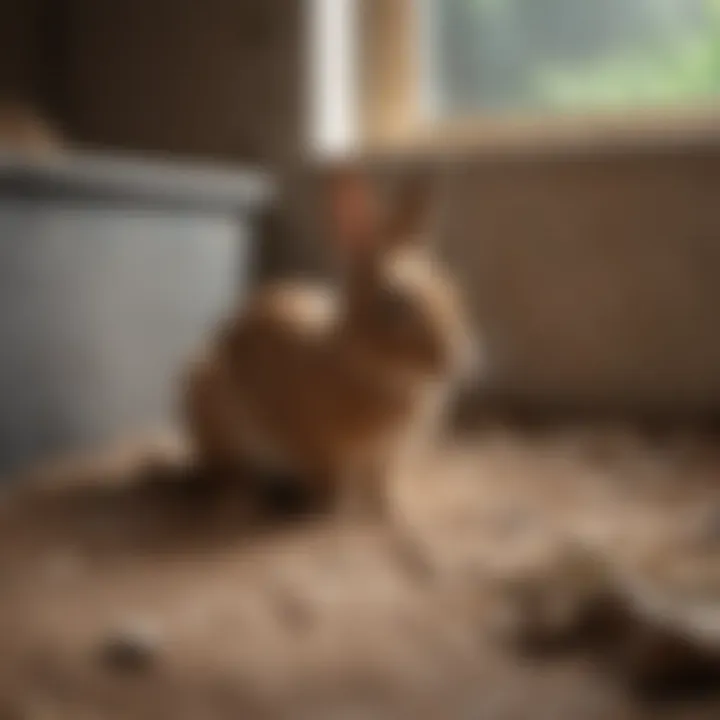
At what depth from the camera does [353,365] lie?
1.25 m

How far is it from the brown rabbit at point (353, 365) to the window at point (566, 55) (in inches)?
37.7

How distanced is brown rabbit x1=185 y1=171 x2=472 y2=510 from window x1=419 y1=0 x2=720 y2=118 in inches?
37.7

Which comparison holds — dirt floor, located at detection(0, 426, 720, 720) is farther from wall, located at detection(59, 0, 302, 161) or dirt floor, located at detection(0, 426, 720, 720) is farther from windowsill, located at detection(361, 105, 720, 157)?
wall, located at detection(59, 0, 302, 161)

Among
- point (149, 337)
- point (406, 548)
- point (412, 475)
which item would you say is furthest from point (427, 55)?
point (406, 548)

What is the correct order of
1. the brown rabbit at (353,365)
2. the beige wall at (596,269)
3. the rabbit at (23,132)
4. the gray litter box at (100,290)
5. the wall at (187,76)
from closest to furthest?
the brown rabbit at (353,365)
the gray litter box at (100,290)
the rabbit at (23,132)
the beige wall at (596,269)
the wall at (187,76)

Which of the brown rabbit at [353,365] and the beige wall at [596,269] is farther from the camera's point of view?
the beige wall at [596,269]

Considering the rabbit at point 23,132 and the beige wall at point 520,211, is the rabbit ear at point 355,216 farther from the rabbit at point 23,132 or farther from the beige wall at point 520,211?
the beige wall at point 520,211

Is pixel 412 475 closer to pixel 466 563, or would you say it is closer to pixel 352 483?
pixel 352 483

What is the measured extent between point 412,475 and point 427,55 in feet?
3.66

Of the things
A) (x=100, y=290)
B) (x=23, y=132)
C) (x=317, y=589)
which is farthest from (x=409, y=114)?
(x=317, y=589)

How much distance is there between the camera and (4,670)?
82 centimetres

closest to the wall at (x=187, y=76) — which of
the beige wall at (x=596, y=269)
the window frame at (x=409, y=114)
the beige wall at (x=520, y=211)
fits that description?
the beige wall at (x=520, y=211)

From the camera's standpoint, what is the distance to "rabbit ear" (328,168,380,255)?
4.17 feet

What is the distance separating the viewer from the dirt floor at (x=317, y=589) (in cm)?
77
